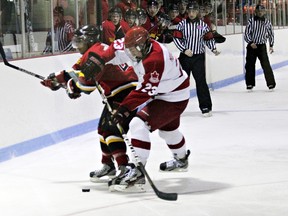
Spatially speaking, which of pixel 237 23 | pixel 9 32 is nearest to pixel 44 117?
pixel 9 32

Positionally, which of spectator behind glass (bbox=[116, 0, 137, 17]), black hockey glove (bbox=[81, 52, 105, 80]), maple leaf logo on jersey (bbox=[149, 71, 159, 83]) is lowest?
maple leaf logo on jersey (bbox=[149, 71, 159, 83])

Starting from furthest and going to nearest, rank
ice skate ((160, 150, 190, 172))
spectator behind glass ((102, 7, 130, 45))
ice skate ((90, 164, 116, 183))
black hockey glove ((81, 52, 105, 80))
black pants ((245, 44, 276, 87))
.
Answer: black pants ((245, 44, 276, 87)) < spectator behind glass ((102, 7, 130, 45)) < ice skate ((160, 150, 190, 172)) < ice skate ((90, 164, 116, 183)) < black hockey glove ((81, 52, 105, 80))

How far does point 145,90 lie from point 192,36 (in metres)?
3.62

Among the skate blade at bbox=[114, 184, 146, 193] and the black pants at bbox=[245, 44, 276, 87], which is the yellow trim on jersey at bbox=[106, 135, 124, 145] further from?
the black pants at bbox=[245, 44, 276, 87]

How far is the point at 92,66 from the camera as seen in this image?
13.4 feet

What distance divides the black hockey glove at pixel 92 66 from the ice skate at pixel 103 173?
2.02 feet

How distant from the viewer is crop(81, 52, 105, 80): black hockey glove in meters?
4.09

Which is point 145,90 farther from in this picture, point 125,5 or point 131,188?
point 125,5

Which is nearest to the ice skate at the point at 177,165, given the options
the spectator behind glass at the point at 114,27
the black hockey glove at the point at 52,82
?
the black hockey glove at the point at 52,82

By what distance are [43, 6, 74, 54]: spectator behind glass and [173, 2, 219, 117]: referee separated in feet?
4.29

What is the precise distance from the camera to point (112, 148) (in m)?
4.24

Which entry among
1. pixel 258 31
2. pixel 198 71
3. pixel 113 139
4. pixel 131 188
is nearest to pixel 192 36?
pixel 198 71

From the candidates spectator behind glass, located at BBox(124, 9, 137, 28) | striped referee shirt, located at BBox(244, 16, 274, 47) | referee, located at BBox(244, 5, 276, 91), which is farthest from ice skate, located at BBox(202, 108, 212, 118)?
striped referee shirt, located at BBox(244, 16, 274, 47)

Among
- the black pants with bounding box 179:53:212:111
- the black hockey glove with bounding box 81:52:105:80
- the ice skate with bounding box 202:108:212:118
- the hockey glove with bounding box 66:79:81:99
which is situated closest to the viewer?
the black hockey glove with bounding box 81:52:105:80
